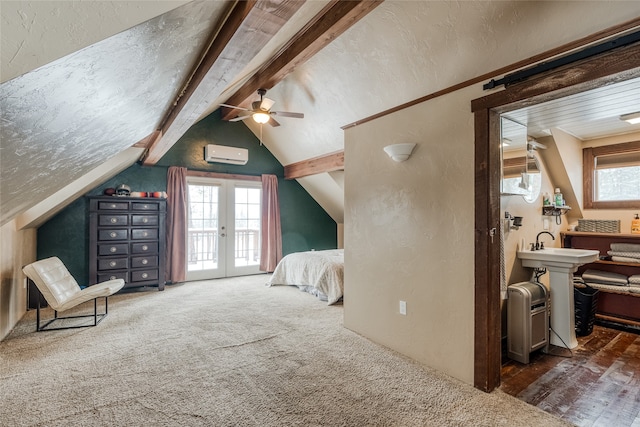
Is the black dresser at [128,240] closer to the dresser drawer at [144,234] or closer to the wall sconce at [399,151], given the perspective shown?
the dresser drawer at [144,234]

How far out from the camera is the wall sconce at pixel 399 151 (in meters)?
2.67

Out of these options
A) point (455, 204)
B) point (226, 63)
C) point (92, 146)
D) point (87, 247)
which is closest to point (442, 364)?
point (455, 204)

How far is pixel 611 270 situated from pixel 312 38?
4455 mm

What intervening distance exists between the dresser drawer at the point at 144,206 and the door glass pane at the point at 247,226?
1.67 meters

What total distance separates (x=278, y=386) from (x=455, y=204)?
1.90 meters

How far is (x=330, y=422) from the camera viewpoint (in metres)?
1.88

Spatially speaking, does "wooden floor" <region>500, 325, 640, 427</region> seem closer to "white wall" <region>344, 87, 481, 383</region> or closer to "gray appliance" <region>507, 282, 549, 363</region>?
"gray appliance" <region>507, 282, 549, 363</region>

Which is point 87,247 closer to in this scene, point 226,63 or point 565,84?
point 226,63

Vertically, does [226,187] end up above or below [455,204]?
above

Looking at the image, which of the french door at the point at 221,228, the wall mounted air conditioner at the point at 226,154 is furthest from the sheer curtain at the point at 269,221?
the wall mounted air conditioner at the point at 226,154

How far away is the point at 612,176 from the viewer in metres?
3.89

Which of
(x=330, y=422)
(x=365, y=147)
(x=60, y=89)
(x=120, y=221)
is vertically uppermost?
(x=365, y=147)

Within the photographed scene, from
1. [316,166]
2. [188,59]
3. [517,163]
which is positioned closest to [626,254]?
[517,163]

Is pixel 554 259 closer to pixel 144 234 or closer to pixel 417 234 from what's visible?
pixel 417 234
